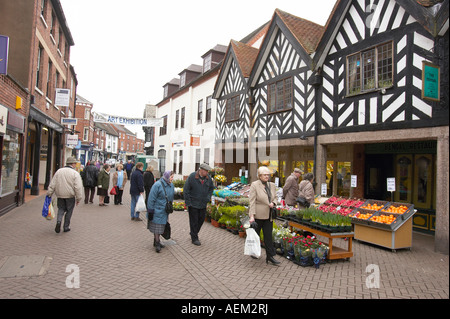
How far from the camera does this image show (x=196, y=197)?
23.4ft

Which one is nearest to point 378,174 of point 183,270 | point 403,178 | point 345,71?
Answer: point 403,178

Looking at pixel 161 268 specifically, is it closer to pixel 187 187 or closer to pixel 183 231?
A: pixel 187 187

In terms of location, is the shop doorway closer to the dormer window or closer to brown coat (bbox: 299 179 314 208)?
brown coat (bbox: 299 179 314 208)

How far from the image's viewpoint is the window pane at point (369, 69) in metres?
8.75

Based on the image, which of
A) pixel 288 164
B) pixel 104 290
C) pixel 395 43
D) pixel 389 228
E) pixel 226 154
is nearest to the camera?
pixel 104 290

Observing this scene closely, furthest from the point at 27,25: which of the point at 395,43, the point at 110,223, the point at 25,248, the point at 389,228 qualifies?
the point at 389,228

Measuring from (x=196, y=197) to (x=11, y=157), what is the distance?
7261mm

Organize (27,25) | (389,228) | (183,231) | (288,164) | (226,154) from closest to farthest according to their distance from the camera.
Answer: (389,228)
(183,231)
(27,25)
(288,164)
(226,154)

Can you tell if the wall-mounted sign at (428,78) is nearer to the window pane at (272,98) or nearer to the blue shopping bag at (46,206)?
the window pane at (272,98)

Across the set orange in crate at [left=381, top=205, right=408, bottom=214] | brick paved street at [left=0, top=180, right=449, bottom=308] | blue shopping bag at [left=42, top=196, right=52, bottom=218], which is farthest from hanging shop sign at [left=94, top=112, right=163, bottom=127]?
orange in crate at [left=381, top=205, right=408, bottom=214]

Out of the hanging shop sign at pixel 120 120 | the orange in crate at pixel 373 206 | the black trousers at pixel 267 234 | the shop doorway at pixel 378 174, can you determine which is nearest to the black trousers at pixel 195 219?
the black trousers at pixel 267 234

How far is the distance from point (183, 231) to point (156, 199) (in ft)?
7.94

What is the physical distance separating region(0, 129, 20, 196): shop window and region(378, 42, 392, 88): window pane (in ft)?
36.4

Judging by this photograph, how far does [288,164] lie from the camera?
14719 mm
